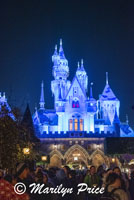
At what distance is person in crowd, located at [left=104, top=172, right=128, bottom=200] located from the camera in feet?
15.6

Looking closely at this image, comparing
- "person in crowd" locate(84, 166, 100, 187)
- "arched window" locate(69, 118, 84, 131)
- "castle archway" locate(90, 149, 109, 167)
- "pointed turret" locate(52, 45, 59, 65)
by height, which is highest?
"pointed turret" locate(52, 45, 59, 65)

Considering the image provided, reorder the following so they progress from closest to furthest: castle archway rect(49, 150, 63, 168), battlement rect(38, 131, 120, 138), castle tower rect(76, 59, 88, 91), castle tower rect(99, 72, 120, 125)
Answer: castle archway rect(49, 150, 63, 168) < battlement rect(38, 131, 120, 138) < castle tower rect(99, 72, 120, 125) < castle tower rect(76, 59, 88, 91)

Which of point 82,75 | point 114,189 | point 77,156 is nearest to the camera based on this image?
point 114,189

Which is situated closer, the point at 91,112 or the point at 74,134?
the point at 74,134

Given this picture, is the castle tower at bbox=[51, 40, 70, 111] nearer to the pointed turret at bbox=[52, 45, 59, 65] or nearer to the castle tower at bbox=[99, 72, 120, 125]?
the pointed turret at bbox=[52, 45, 59, 65]

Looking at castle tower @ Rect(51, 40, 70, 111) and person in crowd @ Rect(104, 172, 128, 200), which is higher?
castle tower @ Rect(51, 40, 70, 111)

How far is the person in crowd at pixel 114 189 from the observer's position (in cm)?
475

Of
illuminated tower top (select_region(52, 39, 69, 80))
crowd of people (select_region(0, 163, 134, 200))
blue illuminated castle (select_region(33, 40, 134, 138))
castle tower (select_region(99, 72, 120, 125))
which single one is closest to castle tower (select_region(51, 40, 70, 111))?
illuminated tower top (select_region(52, 39, 69, 80))

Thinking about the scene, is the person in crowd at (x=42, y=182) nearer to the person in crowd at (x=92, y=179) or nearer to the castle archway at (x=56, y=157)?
the person in crowd at (x=92, y=179)

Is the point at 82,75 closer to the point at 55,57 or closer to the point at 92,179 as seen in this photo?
the point at 55,57

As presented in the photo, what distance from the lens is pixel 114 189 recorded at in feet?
15.9

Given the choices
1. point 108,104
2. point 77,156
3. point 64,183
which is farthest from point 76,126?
A: point 64,183

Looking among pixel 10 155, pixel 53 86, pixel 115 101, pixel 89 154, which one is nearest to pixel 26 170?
pixel 10 155

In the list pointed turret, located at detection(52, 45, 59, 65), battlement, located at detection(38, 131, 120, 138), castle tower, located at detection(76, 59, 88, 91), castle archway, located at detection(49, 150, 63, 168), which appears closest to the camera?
castle archway, located at detection(49, 150, 63, 168)
